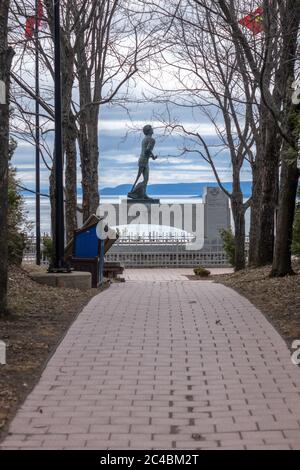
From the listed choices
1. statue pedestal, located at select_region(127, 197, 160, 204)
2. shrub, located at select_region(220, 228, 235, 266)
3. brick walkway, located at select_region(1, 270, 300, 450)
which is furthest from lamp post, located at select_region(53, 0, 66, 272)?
statue pedestal, located at select_region(127, 197, 160, 204)

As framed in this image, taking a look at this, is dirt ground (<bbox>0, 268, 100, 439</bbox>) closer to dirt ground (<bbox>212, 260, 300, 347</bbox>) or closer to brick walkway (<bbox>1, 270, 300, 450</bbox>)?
brick walkway (<bbox>1, 270, 300, 450</bbox>)

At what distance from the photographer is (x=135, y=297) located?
13586 mm

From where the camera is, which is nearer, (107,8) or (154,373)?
(154,373)

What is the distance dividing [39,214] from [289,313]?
760 inches

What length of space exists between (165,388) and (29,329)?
3.09 m

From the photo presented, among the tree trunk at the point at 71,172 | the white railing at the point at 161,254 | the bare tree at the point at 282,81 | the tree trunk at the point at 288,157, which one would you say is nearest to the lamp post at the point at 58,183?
the bare tree at the point at 282,81

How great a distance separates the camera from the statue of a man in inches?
1517

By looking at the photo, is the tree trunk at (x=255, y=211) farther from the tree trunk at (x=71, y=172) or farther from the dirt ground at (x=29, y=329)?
the dirt ground at (x=29, y=329)

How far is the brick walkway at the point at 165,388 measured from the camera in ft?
18.5

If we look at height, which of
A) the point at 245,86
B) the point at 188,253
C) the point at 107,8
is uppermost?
the point at 107,8

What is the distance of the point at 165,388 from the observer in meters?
7.03

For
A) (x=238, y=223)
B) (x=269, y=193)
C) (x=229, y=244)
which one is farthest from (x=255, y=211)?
(x=229, y=244)
